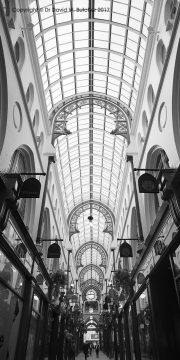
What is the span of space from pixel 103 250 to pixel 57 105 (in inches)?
1155

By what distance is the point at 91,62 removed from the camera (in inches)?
685

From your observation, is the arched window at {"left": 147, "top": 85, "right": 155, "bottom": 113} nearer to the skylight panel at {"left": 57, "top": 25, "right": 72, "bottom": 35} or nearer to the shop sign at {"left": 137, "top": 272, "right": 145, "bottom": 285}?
the skylight panel at {"left": 57, "top": 25, "right": 72, "bottom": 35}

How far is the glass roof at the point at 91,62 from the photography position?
13.7 metres

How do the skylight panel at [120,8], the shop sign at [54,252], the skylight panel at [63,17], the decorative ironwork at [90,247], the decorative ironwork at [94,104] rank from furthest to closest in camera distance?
the decorative ironwork at [90,247] < the decorative ironwork at [94,104] < the shop sign at [54,252] < the skylight panel at [63,17] < the skylight panel at [120,8]

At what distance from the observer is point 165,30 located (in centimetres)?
1028

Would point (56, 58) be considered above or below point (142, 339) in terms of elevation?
above

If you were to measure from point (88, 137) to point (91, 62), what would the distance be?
7908 millimetres

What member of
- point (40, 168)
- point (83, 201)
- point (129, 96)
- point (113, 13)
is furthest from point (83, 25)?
point (83, 201)

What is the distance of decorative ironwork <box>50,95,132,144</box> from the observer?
1723 centimetres

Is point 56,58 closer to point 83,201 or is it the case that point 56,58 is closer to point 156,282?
point 156,282

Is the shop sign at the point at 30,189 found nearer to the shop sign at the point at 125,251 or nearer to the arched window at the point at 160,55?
the shop sign at the point at 125,251

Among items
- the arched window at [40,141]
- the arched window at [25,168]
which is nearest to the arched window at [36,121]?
the arched window at [40,141]

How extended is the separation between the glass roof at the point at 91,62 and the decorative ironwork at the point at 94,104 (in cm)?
28

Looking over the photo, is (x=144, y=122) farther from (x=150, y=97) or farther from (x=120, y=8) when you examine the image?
(x=120, y=8)
